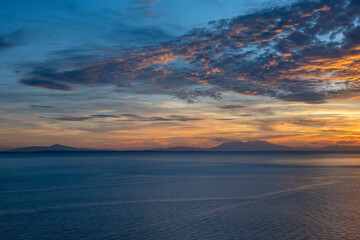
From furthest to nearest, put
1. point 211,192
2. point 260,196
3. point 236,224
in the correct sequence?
point 211,192 < point 260,196 < point 236,224

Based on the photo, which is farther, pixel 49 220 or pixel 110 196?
pixel 110 196

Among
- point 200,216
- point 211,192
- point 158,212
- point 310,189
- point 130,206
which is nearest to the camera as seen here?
point 200,216

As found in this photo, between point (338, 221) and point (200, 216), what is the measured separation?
33.7ft

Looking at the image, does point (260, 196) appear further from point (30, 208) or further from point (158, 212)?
point (30, 208)

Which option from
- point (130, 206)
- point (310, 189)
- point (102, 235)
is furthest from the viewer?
point (310, 189)

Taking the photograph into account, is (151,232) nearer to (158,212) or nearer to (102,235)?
(102,235)

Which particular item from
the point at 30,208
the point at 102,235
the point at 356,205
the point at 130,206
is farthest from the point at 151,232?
the point at 356,205

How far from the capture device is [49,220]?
22.5 m

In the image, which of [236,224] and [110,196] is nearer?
[236,224]

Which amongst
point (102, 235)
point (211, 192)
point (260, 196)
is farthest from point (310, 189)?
point (102, 235)

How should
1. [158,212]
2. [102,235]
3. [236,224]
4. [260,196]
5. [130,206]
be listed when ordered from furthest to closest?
[260,196] < [130,206] < [158,212] < [236,224] < [102,235]

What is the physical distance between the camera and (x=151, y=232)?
19672 millimetres

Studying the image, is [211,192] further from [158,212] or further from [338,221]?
[338,221]

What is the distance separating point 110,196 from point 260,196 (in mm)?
16215
